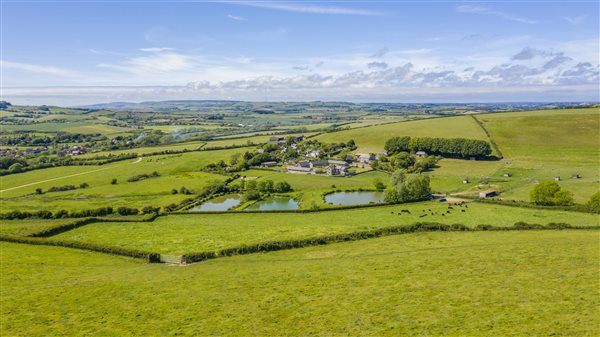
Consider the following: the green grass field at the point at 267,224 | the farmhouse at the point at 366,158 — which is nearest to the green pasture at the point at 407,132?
the farmhouse at the point at 366,158

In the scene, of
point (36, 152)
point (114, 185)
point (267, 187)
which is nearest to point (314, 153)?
point (267, 187)

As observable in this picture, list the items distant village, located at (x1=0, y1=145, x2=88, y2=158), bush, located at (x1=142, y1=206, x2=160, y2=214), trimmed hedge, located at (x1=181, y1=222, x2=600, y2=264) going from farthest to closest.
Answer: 1. distant village, located at (x1=0, y1=145, x2=88, y2=158)
2. bush, located at (x1=142, y1=206, x2=160, y2=214)
3. trimmed hedge, located at (x1=181, y1=222, x2=600, y2=264)

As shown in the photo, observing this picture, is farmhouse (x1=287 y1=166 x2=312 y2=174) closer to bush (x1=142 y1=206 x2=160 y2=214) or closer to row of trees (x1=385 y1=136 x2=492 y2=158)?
row of trees (x1=385 y1=136 x2=492 y2=158)

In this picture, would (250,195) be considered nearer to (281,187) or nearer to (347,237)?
(281,187)

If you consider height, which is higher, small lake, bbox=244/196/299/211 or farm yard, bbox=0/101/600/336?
farm yard, bbox=0/101/600/336

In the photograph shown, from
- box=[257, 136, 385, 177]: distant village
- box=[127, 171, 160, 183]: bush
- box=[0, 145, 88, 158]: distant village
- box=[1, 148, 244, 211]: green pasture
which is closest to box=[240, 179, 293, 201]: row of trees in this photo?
box=[1, 148, 244, 211]: green pasture

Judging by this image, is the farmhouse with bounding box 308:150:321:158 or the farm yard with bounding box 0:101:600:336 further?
the farmhouse with bounding box 308:150:321:158
